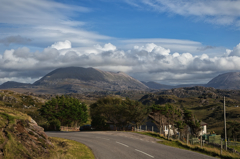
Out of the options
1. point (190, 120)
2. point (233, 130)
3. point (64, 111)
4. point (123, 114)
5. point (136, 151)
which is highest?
point (123, 114)

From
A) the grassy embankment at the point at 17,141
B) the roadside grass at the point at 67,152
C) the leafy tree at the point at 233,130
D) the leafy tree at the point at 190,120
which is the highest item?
the grassy embankment at the point at 17,141

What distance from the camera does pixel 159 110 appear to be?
128 feet

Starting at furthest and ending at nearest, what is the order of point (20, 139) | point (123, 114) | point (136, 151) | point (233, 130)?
point (233, 130) < point (123, 114) < point (136, 151) < point (20, 139)

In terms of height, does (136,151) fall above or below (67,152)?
below

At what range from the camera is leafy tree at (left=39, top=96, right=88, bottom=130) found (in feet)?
182

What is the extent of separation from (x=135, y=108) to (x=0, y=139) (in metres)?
33.5

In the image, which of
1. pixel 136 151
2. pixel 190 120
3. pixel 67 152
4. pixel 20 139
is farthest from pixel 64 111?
pixel 20 139

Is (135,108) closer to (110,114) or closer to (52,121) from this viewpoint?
(110,114)

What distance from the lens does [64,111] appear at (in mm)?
56500

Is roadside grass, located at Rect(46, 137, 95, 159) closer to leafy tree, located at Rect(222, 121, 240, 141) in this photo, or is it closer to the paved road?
the paved road

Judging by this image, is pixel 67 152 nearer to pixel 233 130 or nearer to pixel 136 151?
pixel 136 151

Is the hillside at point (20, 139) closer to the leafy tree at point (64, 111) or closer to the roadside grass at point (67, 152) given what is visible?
the roadside grass at point (67, 152)

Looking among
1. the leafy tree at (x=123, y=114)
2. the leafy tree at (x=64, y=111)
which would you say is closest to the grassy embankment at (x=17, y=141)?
the leafy tree at (x=123, y=114)

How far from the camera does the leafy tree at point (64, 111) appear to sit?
2179 inches
